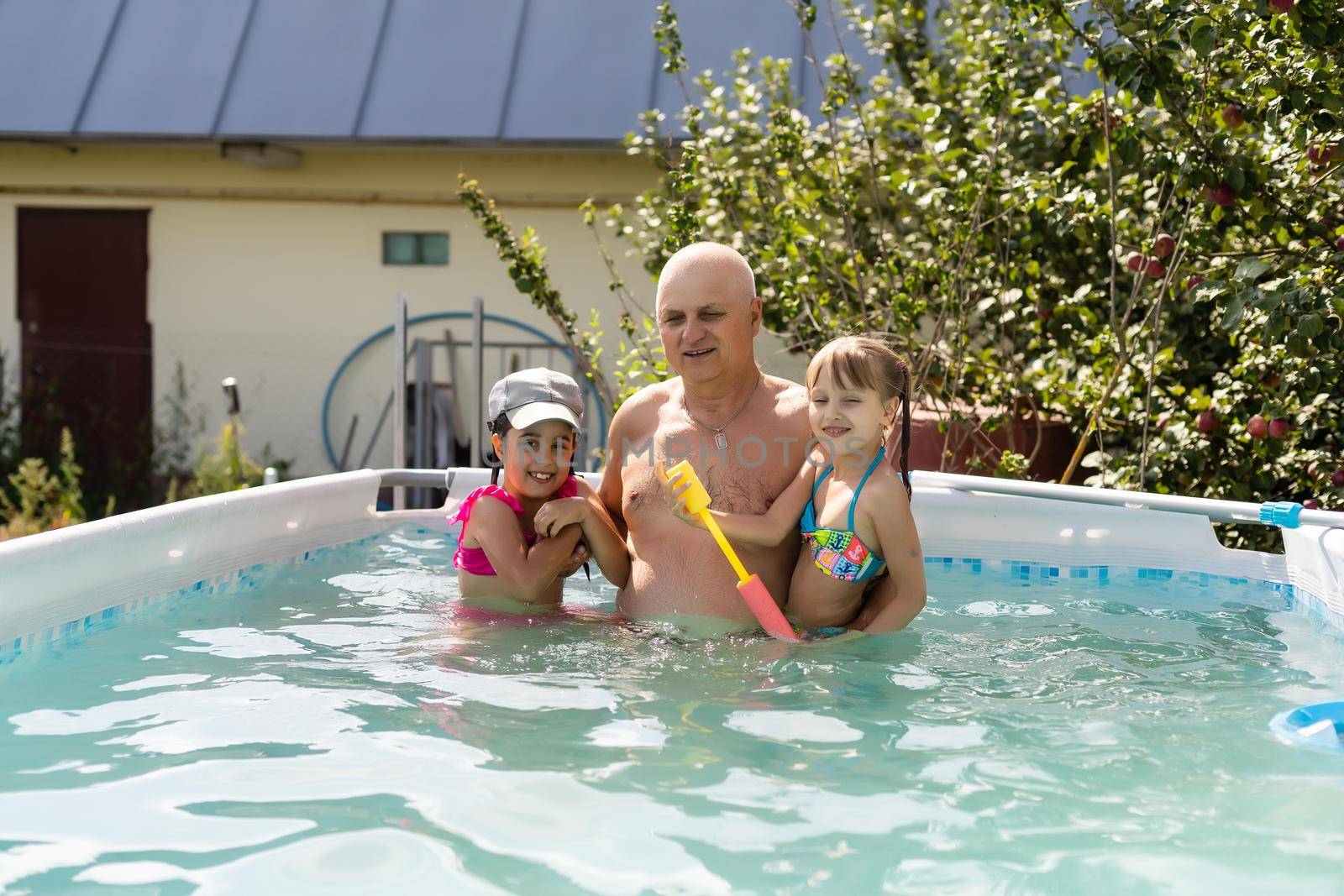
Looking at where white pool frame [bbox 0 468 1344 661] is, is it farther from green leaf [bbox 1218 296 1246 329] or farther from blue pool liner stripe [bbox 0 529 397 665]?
green leaf [bbox 1218 296 1246 329]

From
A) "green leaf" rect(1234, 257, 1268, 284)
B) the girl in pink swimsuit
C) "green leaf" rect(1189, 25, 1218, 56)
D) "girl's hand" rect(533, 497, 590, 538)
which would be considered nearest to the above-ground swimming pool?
the girl in pink swimsuit

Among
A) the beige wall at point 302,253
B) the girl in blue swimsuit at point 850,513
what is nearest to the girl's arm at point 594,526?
the girl in blue swimsuit at point 850,513

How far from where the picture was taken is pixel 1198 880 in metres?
1.67

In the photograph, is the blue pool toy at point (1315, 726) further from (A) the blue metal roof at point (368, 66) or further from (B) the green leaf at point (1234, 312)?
(A) the blue metal roof at point (368, 66)

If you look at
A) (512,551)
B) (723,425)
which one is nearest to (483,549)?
(512,551)

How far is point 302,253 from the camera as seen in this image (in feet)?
25.9

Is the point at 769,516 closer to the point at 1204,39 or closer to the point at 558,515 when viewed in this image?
the point at 558,515

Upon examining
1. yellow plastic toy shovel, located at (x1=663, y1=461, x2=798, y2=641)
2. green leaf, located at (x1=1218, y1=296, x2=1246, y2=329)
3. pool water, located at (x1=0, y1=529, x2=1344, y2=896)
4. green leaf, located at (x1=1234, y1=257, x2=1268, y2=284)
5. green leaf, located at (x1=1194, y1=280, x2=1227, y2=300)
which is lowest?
pool water, located at (x1=0, y1=529, x2=1344, y2=896)

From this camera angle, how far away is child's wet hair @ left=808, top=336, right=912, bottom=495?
9.14 feet

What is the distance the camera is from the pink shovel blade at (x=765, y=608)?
9.26ft

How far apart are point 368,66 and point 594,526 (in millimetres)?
5424

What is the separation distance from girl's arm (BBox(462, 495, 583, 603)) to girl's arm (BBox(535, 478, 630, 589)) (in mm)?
60

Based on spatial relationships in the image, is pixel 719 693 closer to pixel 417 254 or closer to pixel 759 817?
pixel 759 817

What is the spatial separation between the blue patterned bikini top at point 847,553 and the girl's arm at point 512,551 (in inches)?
25.1
